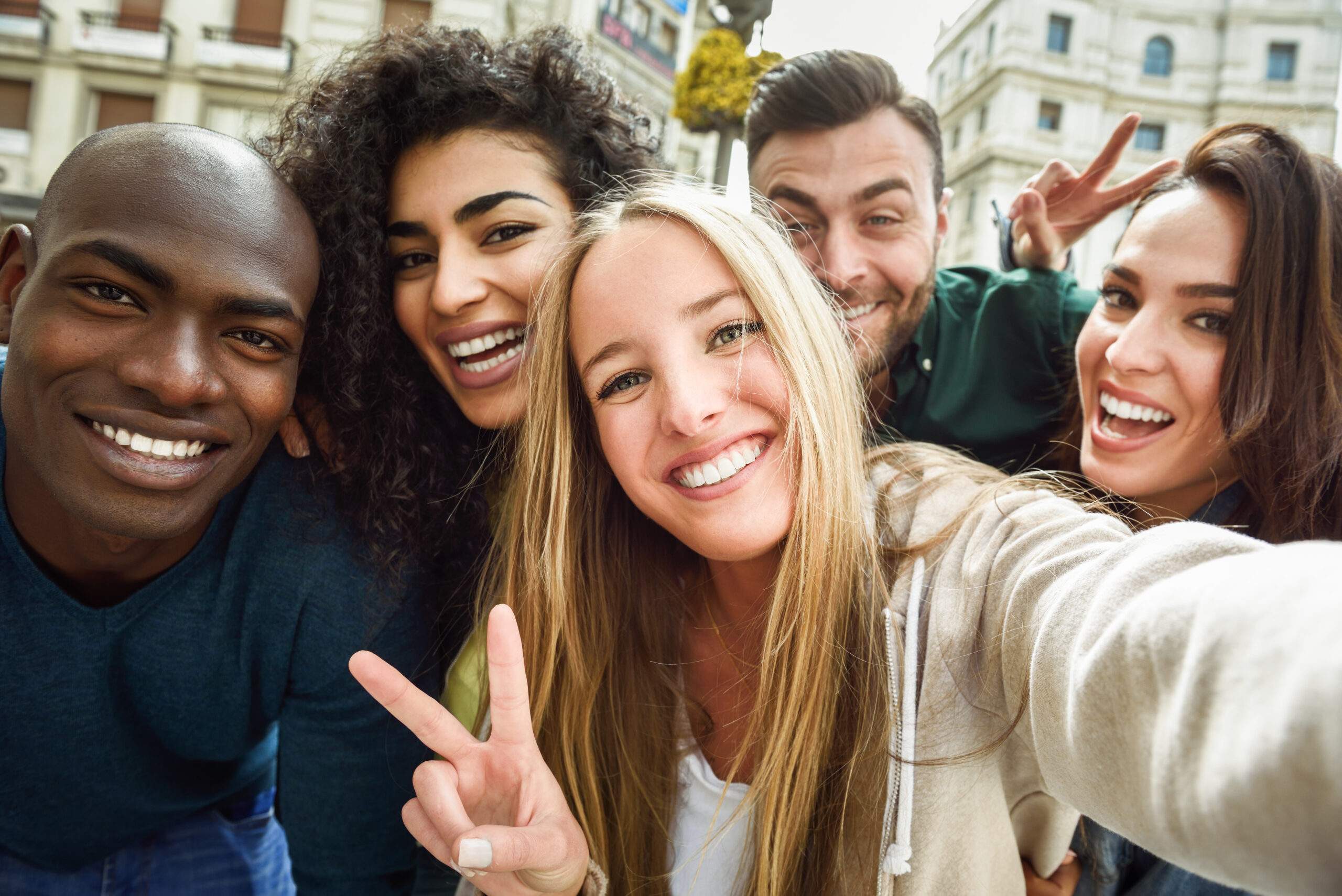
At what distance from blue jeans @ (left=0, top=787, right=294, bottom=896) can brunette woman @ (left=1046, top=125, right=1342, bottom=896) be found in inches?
86.1

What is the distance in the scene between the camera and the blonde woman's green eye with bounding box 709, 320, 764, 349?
1.54 m

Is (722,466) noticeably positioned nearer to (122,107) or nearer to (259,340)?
(259,340)

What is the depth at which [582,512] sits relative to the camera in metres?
1.81

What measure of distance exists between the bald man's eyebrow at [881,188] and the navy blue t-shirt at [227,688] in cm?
193

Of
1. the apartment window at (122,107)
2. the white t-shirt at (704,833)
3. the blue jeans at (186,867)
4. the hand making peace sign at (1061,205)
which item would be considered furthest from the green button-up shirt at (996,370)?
the apartment window at (122,107)

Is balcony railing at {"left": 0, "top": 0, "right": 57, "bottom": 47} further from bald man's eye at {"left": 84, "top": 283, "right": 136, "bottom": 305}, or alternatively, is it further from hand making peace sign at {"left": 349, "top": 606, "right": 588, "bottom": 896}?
hand making peace sign at {"left": 349, "top": 606, "right": 588, "bottom": 896}

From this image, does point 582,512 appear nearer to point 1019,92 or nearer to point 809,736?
point 809,736

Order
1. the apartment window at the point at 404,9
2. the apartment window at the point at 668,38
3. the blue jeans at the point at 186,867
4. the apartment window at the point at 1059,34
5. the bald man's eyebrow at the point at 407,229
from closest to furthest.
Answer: the blue jeans at the point at 186,867 < the bald man's eyebrow at the point at 407,229 < the apartment window at the point at 404,9 < the apartment window at the point at 668,38 < the apartment window at the point at 1059,34

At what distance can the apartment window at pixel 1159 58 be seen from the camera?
17172 mm

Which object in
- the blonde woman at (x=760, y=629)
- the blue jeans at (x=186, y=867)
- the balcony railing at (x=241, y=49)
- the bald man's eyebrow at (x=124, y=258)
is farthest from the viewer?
the balcony railing at (x=241, y=49)

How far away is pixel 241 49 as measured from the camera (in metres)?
11.3

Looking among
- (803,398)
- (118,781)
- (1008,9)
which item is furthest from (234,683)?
(1008,9)

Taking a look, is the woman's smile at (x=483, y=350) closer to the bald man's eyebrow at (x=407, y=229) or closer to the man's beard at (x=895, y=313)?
the bald man's eyebrow at (x=407, y=229)

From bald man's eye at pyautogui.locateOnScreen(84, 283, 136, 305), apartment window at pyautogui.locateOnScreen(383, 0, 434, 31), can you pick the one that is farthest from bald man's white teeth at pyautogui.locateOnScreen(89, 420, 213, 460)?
apartment window at pyautogui.locateOnScreen(383, 0, 434, 31)
